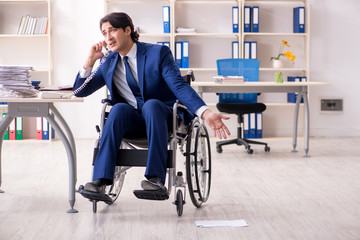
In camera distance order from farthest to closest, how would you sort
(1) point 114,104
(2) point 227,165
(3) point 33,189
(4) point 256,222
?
(2) point 227,165 < (3) point 33,189 < (1) point 114,104 < (4) point 256,222

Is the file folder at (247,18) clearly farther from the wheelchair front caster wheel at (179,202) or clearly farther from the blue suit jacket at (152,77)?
the wheelchair front caster wheel at (179,202)

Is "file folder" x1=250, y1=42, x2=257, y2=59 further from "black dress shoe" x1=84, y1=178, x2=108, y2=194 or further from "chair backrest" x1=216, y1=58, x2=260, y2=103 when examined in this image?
"black dress shoe" x1=84, y1=178, x2=108, y2=194

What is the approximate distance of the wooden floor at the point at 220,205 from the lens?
241cm

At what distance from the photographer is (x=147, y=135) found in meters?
2.53

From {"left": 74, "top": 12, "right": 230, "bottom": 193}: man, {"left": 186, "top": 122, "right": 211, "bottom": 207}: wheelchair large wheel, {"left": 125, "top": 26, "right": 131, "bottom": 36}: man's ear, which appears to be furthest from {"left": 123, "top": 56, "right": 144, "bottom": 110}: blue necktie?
{"left": 186, "top": 122, "right": 211, "bottom": 207}: wheelchair large wheel

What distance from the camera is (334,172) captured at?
3928 millimetres

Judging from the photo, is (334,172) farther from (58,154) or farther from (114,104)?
(58,154)

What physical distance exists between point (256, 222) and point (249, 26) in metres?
3.64

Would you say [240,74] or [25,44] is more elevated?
[25,44]

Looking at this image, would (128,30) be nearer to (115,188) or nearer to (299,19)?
(115,188)

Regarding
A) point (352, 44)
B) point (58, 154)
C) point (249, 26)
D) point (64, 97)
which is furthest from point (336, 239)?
point (352, 44)

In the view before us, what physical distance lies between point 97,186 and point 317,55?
169 inches

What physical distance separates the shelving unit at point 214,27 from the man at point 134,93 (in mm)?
3209

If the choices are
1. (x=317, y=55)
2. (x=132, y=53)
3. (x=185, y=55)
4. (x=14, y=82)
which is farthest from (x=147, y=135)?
(x=317, y=55)
